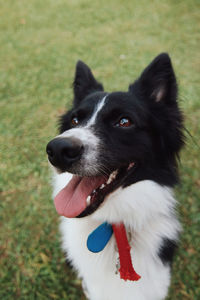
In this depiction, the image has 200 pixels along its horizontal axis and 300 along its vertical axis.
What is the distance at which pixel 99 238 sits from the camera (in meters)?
2.01

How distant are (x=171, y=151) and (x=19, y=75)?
5300 mm

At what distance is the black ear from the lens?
85.4 inches

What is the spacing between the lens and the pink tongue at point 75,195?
1836mm

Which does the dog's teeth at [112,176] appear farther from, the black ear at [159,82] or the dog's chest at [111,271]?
the black ear at [159,82]

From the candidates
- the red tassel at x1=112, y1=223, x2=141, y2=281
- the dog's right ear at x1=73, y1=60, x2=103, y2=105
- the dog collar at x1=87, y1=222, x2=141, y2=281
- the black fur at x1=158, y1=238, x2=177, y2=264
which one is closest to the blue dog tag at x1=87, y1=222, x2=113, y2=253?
the dog collar at x1=87, y1=222, x2=141, y2=281

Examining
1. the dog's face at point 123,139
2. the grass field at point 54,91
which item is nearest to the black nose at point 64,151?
the dog's face at point 123,139

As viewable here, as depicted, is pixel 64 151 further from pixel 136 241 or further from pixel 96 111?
pixel 136 241

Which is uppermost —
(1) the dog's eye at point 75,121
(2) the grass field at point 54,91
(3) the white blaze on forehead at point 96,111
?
(3) the white blaze on forehead at point 96,111

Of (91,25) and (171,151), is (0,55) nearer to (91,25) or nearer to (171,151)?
(91,25)

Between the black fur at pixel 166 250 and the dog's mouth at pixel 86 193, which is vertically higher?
the dog's mouth at pixel 86 193

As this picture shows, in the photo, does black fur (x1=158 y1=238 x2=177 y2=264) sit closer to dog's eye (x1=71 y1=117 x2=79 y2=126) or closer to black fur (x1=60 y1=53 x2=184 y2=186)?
black fur (x1=60 y1=53 x2=184 y2=186)

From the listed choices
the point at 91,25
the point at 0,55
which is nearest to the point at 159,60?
the point at 0,55

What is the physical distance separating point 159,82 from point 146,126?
454mm

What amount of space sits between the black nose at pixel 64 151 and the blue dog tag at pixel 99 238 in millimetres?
660
